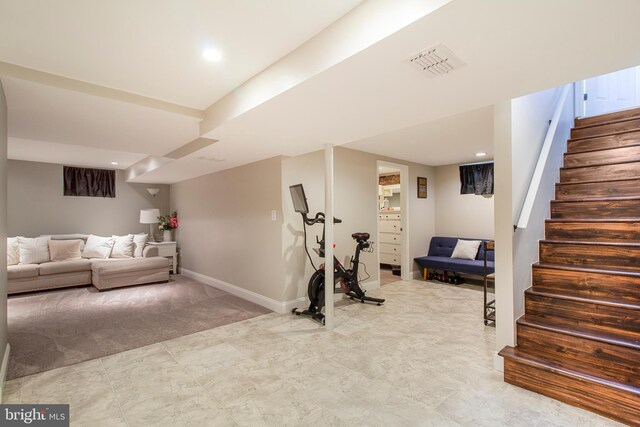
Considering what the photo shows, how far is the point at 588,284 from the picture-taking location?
2.28m

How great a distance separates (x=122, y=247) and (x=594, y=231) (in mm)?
7142

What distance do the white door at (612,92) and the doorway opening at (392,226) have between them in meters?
2.68

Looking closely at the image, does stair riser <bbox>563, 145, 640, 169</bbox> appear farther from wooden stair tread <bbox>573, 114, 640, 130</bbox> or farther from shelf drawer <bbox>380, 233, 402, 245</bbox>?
shelf drawer <bbox>380, 233, 402, 245</bbox>

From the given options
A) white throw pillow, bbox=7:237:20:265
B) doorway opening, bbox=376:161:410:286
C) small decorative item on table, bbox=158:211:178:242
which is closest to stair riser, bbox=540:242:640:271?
doorway opening, bbox=376:161:410:286

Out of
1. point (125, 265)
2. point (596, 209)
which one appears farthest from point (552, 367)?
point (125, 265)

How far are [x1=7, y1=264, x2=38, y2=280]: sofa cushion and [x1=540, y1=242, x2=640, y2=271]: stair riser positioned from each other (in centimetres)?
703

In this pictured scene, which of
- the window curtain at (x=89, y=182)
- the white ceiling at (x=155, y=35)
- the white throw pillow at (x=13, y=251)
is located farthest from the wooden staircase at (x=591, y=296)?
the window curtain at (x=89, y=182)

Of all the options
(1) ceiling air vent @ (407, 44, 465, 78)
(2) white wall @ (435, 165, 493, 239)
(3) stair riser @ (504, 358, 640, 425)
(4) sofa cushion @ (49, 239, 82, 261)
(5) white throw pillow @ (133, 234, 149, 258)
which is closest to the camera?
(1) ceiling air vent @ (407, 44, 465, 78)

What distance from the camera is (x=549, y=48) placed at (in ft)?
4.65

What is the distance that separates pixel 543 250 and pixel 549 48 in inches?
74.7

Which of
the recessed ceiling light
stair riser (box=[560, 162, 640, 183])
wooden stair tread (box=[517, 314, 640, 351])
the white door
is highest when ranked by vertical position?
the white door

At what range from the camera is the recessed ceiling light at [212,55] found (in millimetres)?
1861

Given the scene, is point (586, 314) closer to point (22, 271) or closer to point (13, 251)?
point (22, 271)

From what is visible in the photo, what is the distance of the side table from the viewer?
6.32 metres
